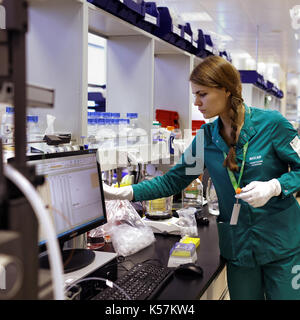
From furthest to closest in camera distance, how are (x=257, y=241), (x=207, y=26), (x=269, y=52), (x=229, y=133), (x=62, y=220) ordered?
(x=269, y=52)
(x=207, y=26)
(x=229, y=133)
(x=257, y=241)
(x=62, y=220)

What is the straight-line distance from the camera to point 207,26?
5.68 metres

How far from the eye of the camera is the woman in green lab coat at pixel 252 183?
5.21 feet

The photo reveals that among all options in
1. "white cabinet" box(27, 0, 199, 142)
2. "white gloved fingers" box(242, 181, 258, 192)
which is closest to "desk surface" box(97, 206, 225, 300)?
"white gloved fingers" box(242, 181, 258, 192)

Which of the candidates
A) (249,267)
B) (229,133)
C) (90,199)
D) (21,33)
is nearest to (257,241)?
(249,267)

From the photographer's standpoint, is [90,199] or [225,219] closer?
[90,199]

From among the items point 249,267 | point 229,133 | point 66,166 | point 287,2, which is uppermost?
point 287,2

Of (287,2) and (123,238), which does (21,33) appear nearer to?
(123,238)

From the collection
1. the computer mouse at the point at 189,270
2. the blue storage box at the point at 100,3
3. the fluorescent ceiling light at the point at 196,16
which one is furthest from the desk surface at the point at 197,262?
the fluorescent ceiling light at the point at 196,16

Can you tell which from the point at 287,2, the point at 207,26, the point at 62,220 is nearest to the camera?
the point at 62,220

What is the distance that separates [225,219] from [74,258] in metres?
0.67

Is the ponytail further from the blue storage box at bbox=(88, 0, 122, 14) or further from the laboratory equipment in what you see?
the laboratory equipment

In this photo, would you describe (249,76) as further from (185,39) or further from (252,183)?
(252,183)

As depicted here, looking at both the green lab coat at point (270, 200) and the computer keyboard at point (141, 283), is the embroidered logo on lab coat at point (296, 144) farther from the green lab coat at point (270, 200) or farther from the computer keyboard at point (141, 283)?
the computer keyboard at point (141, 283)

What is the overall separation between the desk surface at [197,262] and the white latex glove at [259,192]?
12.3 inches
